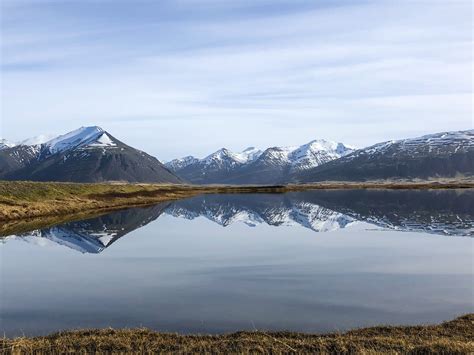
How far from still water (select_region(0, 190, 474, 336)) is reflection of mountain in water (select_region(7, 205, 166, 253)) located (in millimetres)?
220

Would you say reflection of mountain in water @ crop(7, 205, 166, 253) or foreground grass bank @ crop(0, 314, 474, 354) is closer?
foreground grass bank @ crop(0, 314, 474, 354)

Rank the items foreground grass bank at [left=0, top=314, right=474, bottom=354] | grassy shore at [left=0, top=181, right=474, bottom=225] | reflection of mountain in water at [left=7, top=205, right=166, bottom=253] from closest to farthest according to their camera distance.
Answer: foreground grass bank at [left=0, top=314, right=474, bottom=354], reflection of mountain in water at [left=7, top=205, right=166, bottom=253], grassy shore at [left=0, top=181, right=474, bottom=225]

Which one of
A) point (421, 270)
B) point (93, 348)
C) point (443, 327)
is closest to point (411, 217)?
point (421, 270)

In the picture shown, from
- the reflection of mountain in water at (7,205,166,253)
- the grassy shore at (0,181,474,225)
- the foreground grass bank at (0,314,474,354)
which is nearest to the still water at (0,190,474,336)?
the reflection of mountain in water at (7,205,166,253)

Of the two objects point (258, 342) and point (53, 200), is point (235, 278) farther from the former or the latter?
point (53, 200)

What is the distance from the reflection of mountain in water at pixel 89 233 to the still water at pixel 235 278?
220mm

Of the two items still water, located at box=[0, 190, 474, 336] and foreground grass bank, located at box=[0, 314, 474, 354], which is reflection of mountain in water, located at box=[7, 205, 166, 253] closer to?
still water, located at box=[0, 190, 474, 336]

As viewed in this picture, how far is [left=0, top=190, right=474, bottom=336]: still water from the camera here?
78.4ft

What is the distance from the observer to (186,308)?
25641mm

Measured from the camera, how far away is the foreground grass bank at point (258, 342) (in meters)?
18.2

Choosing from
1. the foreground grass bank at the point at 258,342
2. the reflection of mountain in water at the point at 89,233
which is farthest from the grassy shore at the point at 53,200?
the foreground grass bank at the point at 258,342

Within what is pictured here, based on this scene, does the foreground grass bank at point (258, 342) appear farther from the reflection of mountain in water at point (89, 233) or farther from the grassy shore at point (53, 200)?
the grassy shore at point (53, 200)

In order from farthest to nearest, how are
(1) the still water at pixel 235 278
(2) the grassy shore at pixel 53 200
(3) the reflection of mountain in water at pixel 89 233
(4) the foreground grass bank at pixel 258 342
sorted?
(2) the grassy shore at pixel 53 200
(3) the reflection of mountain in water at pixel 89 233
(1) the still water at pixel 235 278
(4) the foreground grass bank at pixel 258 342

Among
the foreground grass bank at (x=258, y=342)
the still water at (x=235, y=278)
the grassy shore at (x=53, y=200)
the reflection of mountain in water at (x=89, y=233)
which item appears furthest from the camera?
the grassy shore at (x=53, y=200)
